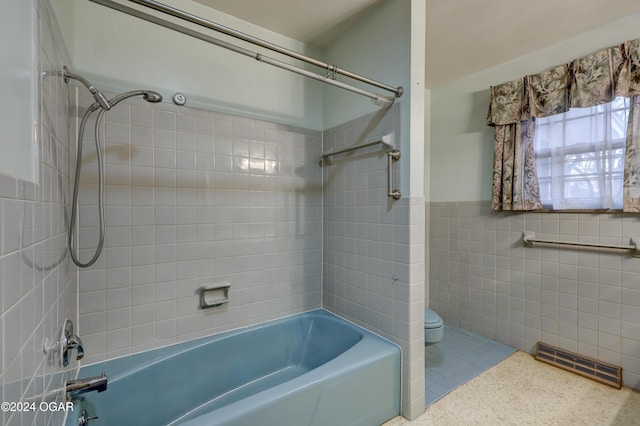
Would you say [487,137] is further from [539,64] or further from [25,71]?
[25,71]

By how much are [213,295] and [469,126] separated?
8.97 ft

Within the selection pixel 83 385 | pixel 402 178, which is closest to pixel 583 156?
pixel 402 178

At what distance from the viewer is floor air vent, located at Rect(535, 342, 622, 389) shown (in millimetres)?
1866

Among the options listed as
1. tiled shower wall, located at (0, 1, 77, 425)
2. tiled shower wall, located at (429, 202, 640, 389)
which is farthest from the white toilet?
tiled shower wall, located at (0, 1, 77, 425)

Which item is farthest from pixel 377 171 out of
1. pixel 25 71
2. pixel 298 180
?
pixel 25 71

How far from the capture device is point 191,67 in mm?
1737

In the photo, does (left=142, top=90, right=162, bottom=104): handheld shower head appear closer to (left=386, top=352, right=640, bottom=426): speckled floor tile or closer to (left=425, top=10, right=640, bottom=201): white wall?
(left=386, top=352, right=640, bottom=426): speckled floor tile

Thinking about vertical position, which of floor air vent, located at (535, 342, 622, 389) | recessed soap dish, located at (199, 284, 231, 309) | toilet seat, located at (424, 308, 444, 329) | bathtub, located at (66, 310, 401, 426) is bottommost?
floor air vent, located at (535, 342, 622, 389)

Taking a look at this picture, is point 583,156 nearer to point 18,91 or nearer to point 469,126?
point 469,126

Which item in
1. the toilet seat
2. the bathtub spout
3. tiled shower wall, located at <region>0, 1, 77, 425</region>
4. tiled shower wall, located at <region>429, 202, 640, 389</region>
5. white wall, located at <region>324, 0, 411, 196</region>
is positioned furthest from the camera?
the toilet seat

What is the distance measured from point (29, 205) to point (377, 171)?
1.58 meters

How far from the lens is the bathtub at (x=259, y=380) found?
4.05ft

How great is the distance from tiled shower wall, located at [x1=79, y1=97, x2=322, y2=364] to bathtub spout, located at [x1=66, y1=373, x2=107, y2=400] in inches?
17.2

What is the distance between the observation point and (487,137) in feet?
8.38
